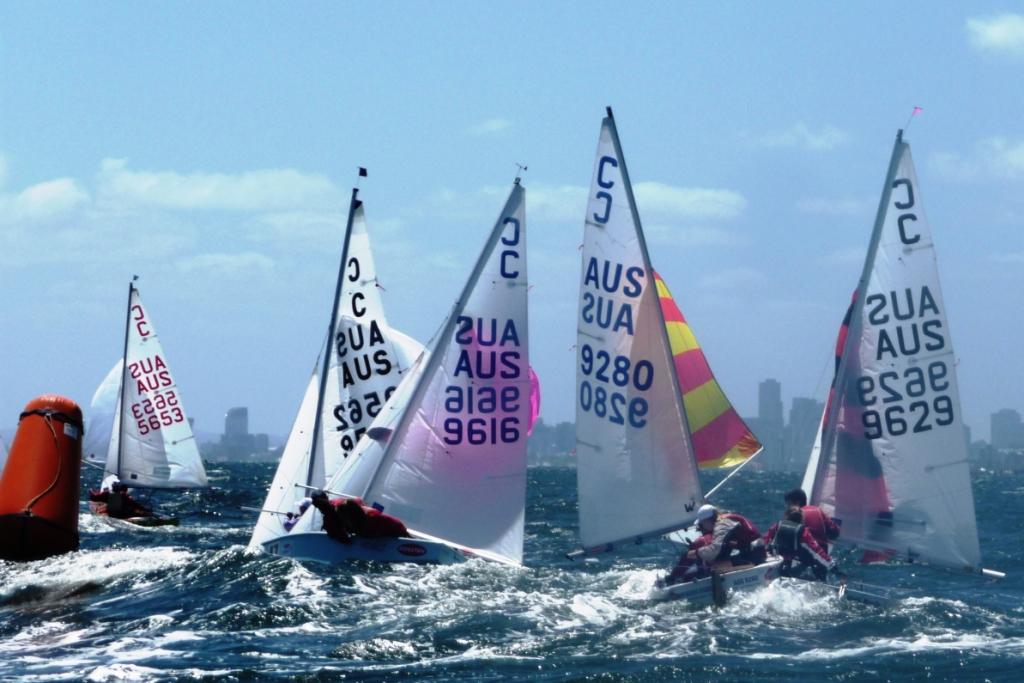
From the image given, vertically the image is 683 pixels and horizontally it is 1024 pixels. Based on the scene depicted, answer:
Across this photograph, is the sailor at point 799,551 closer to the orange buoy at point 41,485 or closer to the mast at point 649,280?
the mast at point 649,280

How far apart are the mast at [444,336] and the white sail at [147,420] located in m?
17.7

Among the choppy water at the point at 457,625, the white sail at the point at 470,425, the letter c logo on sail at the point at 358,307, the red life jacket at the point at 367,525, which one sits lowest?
the choppy water at the point at 457,625

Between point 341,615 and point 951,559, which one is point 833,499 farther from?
point 341,615

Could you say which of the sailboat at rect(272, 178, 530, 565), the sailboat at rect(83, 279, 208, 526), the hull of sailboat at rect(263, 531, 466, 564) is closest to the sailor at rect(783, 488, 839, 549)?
the sailboat at rect(272, 178, 530, 565)

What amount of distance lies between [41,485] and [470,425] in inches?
269

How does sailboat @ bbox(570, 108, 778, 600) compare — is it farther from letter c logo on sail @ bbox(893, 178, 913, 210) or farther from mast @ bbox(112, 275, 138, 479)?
mast @ bbox(112, 275, 138, 479)

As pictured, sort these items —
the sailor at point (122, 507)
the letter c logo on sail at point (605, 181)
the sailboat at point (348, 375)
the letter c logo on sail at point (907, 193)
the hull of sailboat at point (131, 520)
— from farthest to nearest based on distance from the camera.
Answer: the sailor at point (122, 507) → the hull of sailboat at point (131, 520) → the sailboat at point (348, 375) → the letter c logo on sail at point (605, 181) → the letter c logo on sail at point (907, 193)

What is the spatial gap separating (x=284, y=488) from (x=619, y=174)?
8.54 meters

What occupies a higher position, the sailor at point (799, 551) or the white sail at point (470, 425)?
the white sail at point (470, 425)

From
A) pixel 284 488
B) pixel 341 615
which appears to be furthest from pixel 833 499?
pixel 284 488

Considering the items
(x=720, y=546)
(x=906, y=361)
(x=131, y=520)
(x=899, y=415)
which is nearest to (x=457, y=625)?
(x=720, y=546)

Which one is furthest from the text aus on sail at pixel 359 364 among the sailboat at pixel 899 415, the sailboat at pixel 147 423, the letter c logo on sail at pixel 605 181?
the sailboat at pixel 147 423

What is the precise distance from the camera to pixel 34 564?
2023 centimetres

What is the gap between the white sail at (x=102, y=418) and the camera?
37.7 metres
